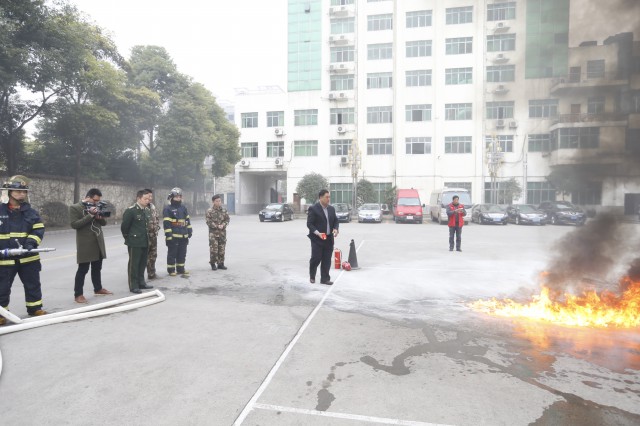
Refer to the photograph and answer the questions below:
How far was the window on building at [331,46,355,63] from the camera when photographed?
39031mm

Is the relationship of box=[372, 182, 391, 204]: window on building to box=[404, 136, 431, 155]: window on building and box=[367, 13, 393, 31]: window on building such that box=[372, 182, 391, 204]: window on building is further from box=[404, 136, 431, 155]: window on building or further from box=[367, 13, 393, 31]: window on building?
box=[367, 13, 393, 31]: window on building

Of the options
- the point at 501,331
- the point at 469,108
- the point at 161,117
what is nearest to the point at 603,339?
the point at 501,331

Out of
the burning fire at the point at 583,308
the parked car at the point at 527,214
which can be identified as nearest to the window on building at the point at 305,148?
the parked car at the point at 527,214

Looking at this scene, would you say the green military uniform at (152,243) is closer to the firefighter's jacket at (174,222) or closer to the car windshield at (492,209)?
the firefighter's jacket at (174,222)

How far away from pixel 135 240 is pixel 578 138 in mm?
7001

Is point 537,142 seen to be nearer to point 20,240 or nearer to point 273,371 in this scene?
point 273,371

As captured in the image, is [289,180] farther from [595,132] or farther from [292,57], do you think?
[595,132]

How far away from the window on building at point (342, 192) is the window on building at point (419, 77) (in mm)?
12400

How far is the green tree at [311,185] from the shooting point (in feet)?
124

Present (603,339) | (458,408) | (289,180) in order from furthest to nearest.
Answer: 1. (289,180)
2. (603,339)
3. (458,408)

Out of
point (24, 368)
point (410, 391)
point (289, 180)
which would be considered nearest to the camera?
point (410, 391)

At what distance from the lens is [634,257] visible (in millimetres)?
5887

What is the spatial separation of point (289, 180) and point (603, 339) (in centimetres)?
3723

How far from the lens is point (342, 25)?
38.7 meters
